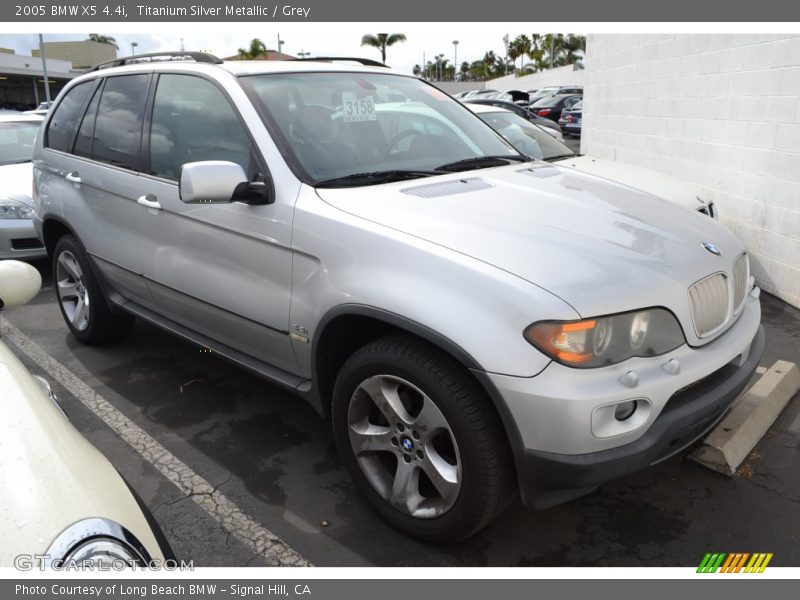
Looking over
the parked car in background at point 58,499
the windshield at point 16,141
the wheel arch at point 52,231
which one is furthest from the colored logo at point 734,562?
the windshield at point 16,141

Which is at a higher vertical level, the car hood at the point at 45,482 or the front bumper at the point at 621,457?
the car hood at the point at 45,482

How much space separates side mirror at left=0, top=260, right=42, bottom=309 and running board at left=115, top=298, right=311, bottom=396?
1040mm

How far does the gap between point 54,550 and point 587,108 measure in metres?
10.5

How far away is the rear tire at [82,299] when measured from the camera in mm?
4441

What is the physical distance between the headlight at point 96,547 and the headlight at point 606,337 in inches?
50.1

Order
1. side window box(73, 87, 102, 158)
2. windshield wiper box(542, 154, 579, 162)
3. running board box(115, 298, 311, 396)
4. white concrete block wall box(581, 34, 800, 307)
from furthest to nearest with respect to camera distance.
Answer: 1. windshield wiper box(542, 154, 579, 162)
2. white concrete block wall box(581, 34, 800, 307)
3. side window box(73, 87, 102, 158)
4. running board box(115, 298, 311, 396)

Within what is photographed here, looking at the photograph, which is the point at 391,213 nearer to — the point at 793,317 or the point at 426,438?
the point at 426,438

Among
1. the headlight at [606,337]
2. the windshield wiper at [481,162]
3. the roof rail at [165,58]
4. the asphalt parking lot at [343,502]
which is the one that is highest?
the roof rail at [165,58]

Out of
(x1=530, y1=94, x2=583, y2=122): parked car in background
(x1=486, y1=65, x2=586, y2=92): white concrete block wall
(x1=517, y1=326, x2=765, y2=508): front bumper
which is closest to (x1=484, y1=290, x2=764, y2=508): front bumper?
(x1=517, y1=326, x2=765, y2=508): front bumper

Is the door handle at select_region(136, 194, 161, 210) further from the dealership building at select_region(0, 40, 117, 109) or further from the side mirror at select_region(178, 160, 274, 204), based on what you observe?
the dealership building at select_region(0, 40, 117, 109)

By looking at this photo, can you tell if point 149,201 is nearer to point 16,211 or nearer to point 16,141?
point 16,211

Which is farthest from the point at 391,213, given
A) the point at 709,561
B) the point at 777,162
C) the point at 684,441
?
the point at 777,162

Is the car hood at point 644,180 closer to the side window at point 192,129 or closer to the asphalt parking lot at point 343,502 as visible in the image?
the asphalt parking lot at point 343,502

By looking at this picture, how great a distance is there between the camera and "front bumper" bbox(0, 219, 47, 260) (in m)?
6.53
